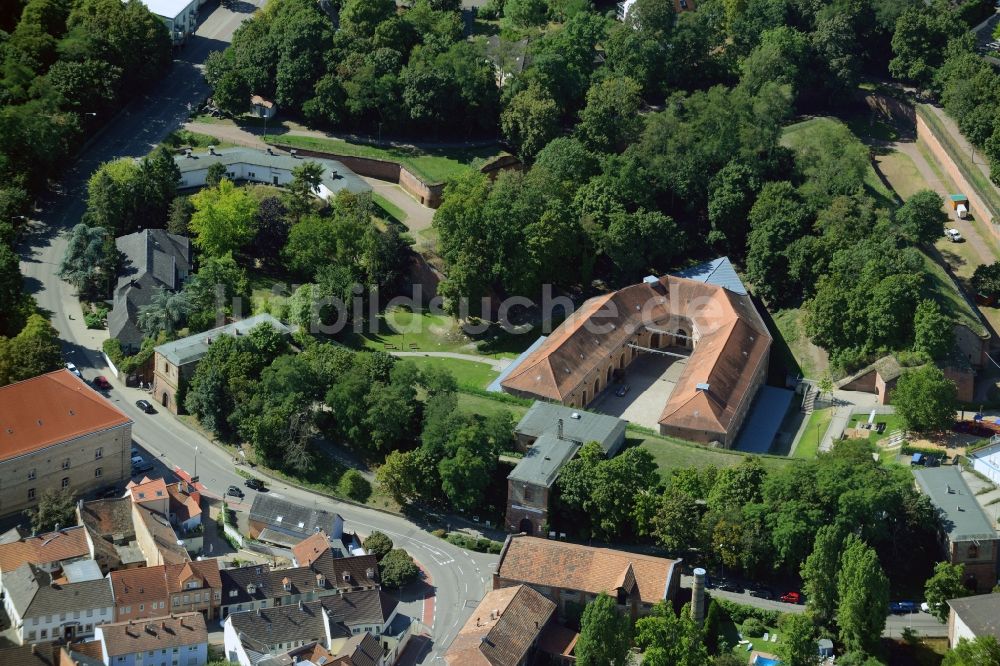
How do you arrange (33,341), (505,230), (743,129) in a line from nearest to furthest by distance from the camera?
(33,341)
(505,230)
(743,129)

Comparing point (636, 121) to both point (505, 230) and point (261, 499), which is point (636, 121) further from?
point (261, 499)

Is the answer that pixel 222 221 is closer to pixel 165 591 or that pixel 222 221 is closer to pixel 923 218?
pixel 165 591

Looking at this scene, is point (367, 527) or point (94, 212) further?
point (94, 212)

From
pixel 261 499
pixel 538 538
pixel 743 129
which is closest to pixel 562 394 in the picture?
pixel 538 538

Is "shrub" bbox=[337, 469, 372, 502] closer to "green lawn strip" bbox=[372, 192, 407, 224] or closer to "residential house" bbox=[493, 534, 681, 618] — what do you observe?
"residential house" bbox=[493, 534, 681, 618]

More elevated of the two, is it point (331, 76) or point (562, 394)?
point (331, 76)

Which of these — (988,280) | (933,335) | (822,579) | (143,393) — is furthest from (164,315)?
(988,280)

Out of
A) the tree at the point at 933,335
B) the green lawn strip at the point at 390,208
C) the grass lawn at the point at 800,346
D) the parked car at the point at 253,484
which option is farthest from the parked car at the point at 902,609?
the green lawn strip at the point at 390,208
